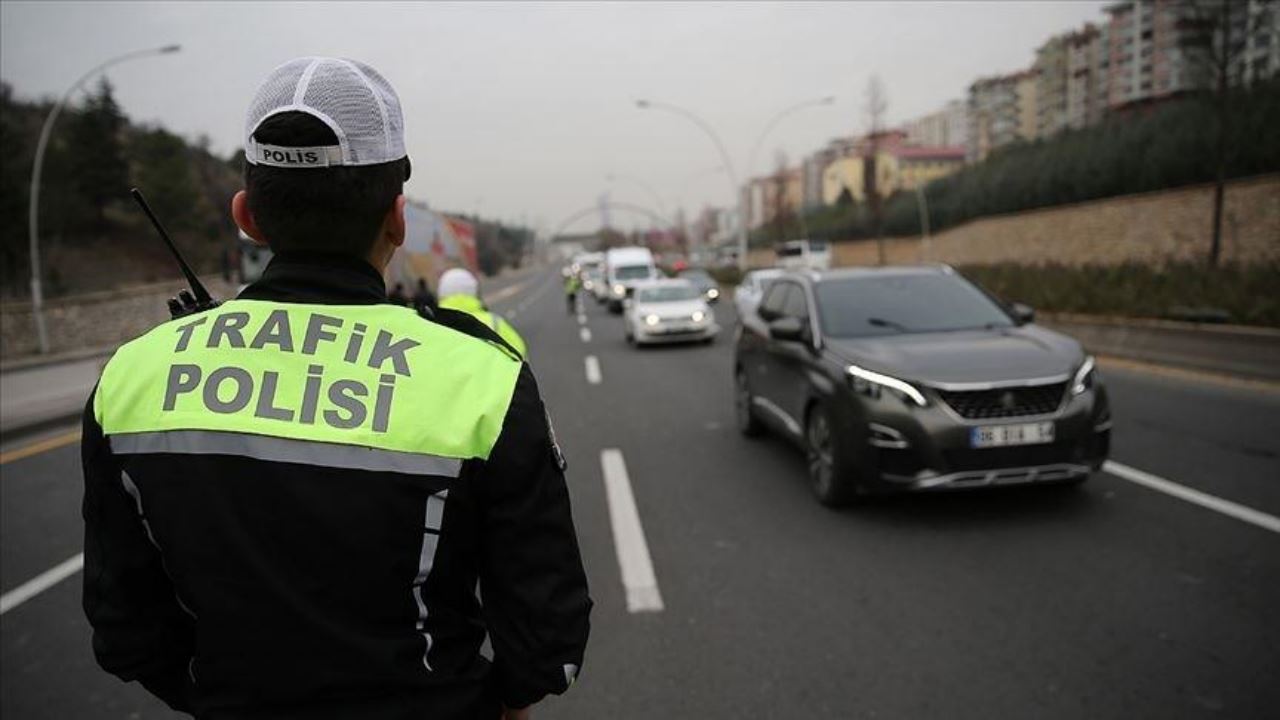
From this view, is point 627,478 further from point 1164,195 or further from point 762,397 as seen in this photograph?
point 1164,195

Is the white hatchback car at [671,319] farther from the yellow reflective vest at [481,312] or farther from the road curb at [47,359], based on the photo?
the road curb at [47,359]

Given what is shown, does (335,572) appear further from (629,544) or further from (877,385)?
(877,385)

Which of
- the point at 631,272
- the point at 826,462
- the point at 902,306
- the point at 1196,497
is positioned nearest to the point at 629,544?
the point at 826,462

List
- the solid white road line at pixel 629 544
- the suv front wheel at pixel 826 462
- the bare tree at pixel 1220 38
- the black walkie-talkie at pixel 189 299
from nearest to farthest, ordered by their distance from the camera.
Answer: the black walkie-talkie at pixel 189 299 < the solid white road line at pixel 629 544 < the suv front wheel at pixel 826 462 < the bare tree at pixel 1220 38

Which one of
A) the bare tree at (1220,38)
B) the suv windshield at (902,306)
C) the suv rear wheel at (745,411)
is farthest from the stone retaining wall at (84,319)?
the bare tree at (1220,38)

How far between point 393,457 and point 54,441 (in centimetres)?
1092

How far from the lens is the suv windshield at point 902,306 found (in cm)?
635

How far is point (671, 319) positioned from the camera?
17969 millimetres

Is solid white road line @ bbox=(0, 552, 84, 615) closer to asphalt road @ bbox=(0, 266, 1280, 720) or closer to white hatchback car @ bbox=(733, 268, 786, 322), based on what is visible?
asphalt road @ bbox=(0, 266, 1280, 720)

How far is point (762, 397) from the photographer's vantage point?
7.61 m

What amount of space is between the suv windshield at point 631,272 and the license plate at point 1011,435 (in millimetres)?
27904

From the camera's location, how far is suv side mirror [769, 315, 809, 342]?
6453 millimetres

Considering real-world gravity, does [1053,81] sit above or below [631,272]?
above

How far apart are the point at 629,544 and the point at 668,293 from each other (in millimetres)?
14129
